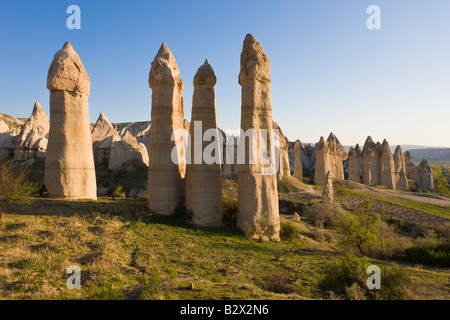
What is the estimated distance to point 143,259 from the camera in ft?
33.5

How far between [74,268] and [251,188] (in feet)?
29.8

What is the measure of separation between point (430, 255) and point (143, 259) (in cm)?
1463

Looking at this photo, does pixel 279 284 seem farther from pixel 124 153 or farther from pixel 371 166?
pixel 371 166

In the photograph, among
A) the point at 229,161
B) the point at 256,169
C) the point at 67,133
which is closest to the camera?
the point at 67,133

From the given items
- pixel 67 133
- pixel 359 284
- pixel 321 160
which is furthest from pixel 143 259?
pixel 321 160

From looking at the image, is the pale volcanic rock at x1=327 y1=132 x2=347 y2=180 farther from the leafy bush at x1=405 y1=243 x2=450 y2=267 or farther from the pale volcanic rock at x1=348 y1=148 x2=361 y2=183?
the leafy bush at x1=405 y1=243 x2=450 y2=267

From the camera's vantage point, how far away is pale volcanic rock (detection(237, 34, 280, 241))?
14930 mm

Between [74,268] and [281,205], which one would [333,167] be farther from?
[74,268]

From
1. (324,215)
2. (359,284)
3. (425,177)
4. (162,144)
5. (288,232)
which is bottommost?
(324,215)

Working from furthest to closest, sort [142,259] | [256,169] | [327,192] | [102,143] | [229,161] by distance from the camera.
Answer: [229,161]
[102,143]
[327,192]
[256,169]
[142,259]

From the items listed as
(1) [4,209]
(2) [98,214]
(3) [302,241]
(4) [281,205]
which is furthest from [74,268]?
(4) [281,205]

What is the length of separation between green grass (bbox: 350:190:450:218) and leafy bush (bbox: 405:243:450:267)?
1396cm

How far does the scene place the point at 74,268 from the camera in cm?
834

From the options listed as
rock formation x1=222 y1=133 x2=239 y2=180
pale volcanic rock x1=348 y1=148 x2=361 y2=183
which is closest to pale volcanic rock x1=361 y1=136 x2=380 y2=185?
pale volcanic rock x1=348 y1=148 x2=361 y2=183
